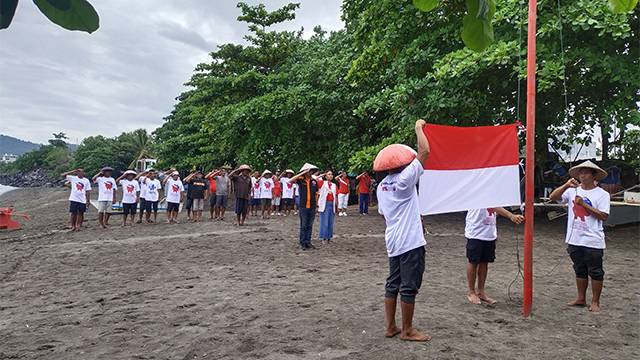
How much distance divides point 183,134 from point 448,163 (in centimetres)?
3069

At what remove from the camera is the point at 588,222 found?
18.2 ft

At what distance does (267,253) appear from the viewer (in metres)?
9.78

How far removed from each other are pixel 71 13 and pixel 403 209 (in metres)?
3.45

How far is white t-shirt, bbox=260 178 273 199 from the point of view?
1761 cm

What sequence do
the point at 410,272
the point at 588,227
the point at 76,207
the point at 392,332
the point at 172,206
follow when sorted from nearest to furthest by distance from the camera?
the point at 410,272 → the point at 392,332 → the point at 588,227 → the point at 76,207 → the point at 172,206

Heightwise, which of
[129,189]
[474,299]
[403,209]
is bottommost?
[474,299]

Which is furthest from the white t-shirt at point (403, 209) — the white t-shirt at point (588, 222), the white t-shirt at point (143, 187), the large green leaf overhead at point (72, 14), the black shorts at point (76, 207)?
the white t-shirt at point (143, 187)

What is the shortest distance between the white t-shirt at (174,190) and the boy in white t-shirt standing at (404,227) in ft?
38.3

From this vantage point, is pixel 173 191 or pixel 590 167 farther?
pixel 173 191

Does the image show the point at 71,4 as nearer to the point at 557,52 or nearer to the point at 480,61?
the point at 480,61

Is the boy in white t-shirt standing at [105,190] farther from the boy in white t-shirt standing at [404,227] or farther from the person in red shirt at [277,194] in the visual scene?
the boy in white t-shirt standing at [404,227]

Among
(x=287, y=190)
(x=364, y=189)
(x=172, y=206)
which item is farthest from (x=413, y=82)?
(x=172, y=206)

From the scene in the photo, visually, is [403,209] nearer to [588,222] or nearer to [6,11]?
[588,222]

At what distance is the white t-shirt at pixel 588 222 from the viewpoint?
5512 mm
